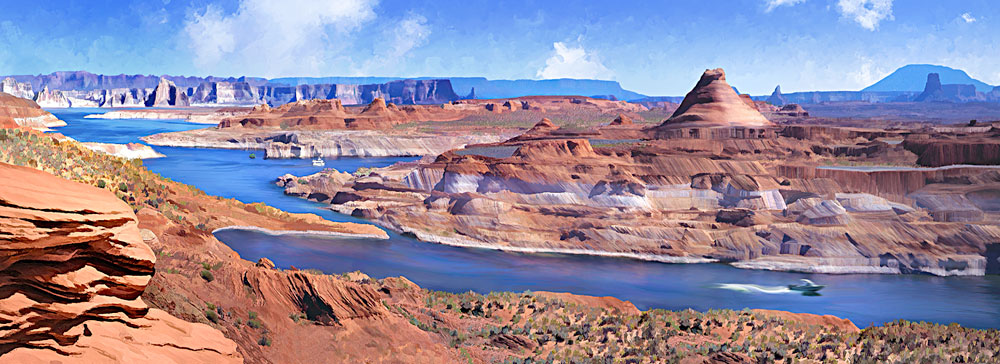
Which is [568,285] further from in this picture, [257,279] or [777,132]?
[777,132]

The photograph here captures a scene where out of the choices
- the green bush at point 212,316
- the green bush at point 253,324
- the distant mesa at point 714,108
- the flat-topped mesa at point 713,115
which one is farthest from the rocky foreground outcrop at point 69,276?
the distant mesa at point 714,108

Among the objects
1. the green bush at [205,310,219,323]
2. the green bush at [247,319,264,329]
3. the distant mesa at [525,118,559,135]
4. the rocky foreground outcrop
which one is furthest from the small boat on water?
the distant mesa at [525,118,559,135]

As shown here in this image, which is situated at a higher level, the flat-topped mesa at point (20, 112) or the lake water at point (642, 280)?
the flat-topped mesa at point (20, 112)

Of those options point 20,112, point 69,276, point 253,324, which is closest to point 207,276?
point 253,324

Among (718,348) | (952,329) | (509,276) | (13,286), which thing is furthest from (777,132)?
(13,286)

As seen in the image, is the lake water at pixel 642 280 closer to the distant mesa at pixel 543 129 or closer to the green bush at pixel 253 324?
the green bush at pixel 253 324

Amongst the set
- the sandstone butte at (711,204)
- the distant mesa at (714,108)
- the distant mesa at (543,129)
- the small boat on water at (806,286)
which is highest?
the distant mesa at (714,108)

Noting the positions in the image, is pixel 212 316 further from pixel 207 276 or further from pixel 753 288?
pixel 753 288
